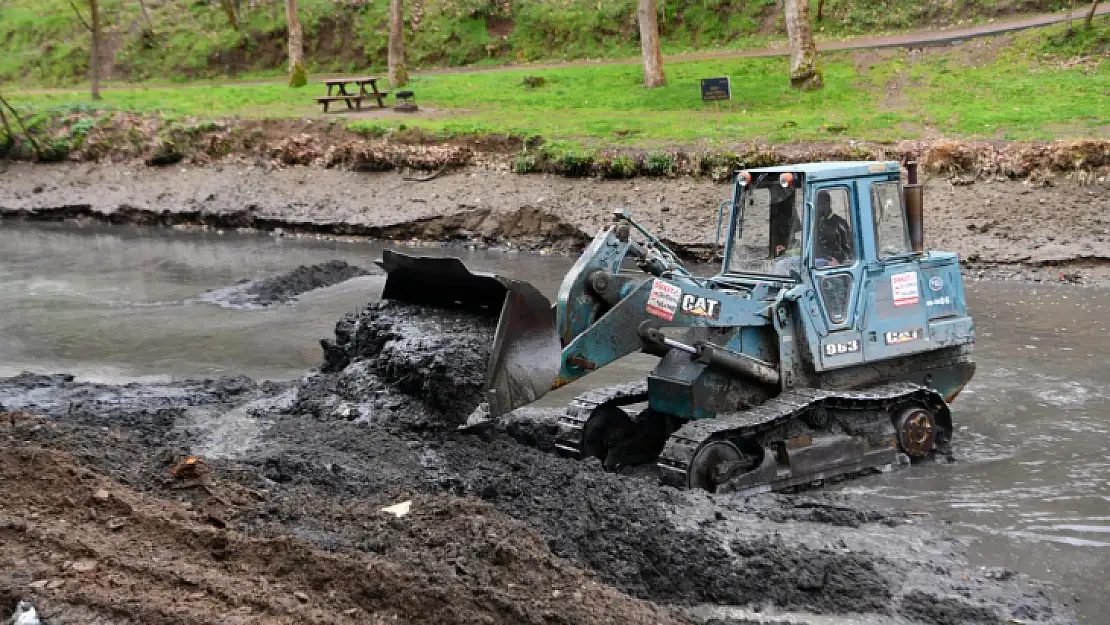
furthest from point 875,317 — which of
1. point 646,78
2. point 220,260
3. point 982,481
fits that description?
point 646,78

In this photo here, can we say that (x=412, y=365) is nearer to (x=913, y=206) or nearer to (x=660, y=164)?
(x=913, y=206)

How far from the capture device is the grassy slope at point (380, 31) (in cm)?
3509

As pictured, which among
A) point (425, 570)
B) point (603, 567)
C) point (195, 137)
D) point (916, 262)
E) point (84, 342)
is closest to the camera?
point (425, 570)

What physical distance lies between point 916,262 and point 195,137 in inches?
926

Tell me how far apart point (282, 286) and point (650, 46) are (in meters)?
15.1

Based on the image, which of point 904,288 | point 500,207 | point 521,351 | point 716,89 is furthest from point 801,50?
point 521,351

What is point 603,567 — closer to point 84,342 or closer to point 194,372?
point 194,372

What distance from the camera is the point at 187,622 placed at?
577cm

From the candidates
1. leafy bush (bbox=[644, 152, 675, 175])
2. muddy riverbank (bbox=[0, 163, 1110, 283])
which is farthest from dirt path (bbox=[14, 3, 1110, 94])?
muddy riverbank (bbox=[0, 163, 1110, 283])

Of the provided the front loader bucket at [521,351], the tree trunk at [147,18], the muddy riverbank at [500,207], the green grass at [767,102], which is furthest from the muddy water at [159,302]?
the tree trunk at [147,18]

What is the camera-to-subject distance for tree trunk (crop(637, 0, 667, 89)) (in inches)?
1174

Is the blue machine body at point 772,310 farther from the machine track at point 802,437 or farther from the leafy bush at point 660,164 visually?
the leafy bush at point 660,164

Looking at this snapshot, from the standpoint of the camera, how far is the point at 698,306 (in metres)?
9.79

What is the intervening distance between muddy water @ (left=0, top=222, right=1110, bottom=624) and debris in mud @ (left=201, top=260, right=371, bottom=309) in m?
0.37
